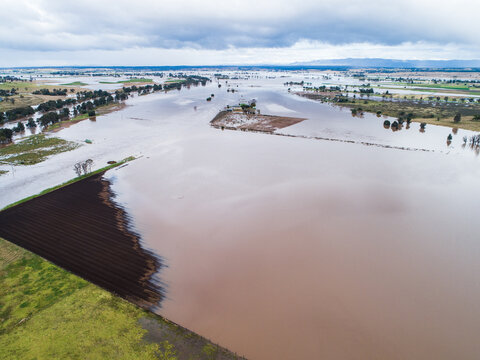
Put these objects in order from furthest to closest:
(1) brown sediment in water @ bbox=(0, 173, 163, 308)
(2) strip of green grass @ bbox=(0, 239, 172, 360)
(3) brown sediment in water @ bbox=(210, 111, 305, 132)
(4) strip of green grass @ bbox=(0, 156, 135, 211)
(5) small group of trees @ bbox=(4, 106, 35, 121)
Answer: (5) small group of trees @ bbox=(4, 106, 35, 121)
(3) brown sediment in water @ bbox=(210, 111, 305, 132)
(4) strip of green grass @ bbox=(0, 156, 135, 211)
(1) brown sediment in water @ bbox=(0, 173, 163, 308)
(2) strip of green grass @ bbox=(0, 239, 172, 360)

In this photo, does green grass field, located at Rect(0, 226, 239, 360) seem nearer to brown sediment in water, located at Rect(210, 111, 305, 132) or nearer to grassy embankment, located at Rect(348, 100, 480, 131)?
brown sediment in water, located at Rect(210, 111, 305, 132)

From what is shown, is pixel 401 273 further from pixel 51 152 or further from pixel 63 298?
pixel 51 152

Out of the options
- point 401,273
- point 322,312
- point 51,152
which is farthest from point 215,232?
point 51,152

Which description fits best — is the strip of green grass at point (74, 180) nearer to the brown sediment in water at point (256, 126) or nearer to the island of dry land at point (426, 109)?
the brown sediment in water at point (256, 126)

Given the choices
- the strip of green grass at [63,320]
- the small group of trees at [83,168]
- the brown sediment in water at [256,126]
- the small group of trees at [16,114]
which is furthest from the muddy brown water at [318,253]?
the small group of trees at [16,114]

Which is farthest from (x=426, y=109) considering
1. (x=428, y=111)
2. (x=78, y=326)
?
(x=78, y=326)

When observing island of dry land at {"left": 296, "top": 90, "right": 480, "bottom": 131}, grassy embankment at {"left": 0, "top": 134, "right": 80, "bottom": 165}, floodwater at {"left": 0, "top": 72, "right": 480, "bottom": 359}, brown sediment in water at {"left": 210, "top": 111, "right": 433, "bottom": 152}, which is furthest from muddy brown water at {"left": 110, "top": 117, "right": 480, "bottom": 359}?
island of dry land at {"left": 296, "top": 90, "right": 480, "bottom": 131}
